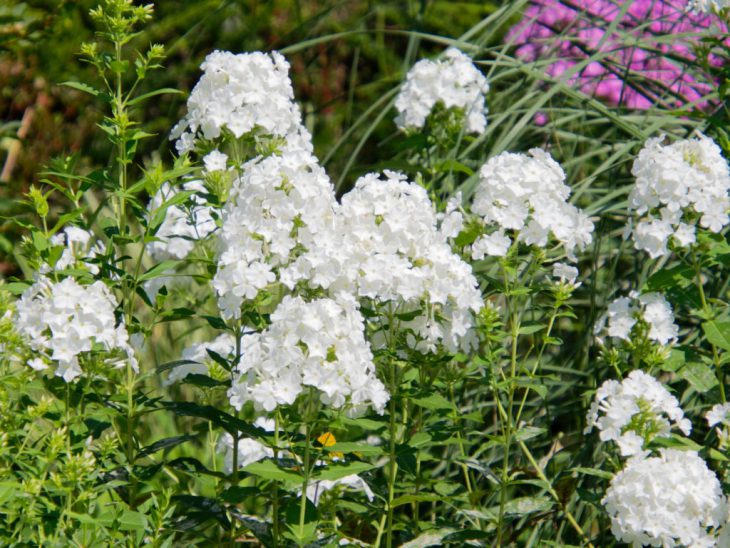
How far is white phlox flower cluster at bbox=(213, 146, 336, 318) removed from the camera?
75.8 inches

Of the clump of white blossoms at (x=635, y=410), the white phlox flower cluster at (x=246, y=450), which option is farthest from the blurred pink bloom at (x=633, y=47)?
the white phlox flower cluster at (x=246, y=450)

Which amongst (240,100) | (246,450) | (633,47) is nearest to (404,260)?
(240,100)

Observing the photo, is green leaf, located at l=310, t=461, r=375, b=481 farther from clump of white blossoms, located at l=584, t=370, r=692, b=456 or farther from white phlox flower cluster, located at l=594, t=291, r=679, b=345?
white phlox flower cluster, located at l=594, t=291, r=679, b=345

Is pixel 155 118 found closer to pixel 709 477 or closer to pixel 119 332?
pixel 119 332

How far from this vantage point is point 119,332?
2000 millimetres

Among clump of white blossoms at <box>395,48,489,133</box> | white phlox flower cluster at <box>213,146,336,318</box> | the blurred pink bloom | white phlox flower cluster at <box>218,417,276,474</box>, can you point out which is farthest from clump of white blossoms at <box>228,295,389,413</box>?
the blurred pink bloom

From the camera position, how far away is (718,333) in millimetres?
2260

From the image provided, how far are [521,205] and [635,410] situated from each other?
1.57ft

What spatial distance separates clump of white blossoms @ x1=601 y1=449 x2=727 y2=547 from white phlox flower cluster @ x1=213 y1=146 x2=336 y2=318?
742 millimetres

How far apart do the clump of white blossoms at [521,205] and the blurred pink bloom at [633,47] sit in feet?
3.38

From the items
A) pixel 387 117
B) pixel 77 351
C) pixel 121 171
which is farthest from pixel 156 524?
pixel 387 117

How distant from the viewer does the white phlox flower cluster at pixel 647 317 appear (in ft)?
7.23

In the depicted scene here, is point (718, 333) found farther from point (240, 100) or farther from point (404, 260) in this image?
point (240, 100)

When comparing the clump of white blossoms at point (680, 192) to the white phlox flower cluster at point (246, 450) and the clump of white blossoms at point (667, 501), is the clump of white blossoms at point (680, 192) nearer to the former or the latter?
the clump of white blossoms at point (667, 501)
